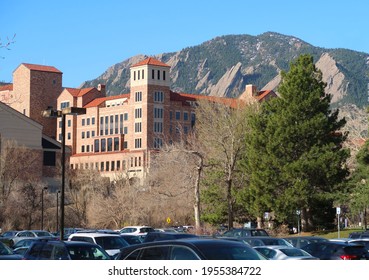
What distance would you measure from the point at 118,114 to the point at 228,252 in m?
143

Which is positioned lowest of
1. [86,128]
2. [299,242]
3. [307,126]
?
[299,242]

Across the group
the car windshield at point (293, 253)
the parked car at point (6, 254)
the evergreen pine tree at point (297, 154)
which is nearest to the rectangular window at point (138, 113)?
the evergreen pine tree at point (297, 154)

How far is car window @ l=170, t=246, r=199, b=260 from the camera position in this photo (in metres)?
13.7

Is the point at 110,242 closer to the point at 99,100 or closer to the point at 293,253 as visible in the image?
the point at 293,253

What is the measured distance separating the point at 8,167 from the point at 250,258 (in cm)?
8384

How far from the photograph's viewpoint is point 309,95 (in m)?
64.6

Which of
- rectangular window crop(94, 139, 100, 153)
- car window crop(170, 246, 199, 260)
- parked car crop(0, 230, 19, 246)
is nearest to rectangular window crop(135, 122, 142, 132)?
rectangular window crop(94, 139, 100, 153)

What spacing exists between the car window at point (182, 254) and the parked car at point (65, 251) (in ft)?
28.4

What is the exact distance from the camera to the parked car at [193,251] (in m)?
13.7

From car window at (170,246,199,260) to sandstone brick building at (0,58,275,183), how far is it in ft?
411

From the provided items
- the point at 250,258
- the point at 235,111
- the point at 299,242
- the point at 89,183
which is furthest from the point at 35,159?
the point at 250,258

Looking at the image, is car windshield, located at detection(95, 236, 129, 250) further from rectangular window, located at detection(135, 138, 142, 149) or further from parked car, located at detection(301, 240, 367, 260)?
rectangular window, located at detection(135, 138, 142, 149)

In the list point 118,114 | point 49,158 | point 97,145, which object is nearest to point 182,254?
point 49,158

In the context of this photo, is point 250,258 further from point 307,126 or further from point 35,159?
point 35,159
